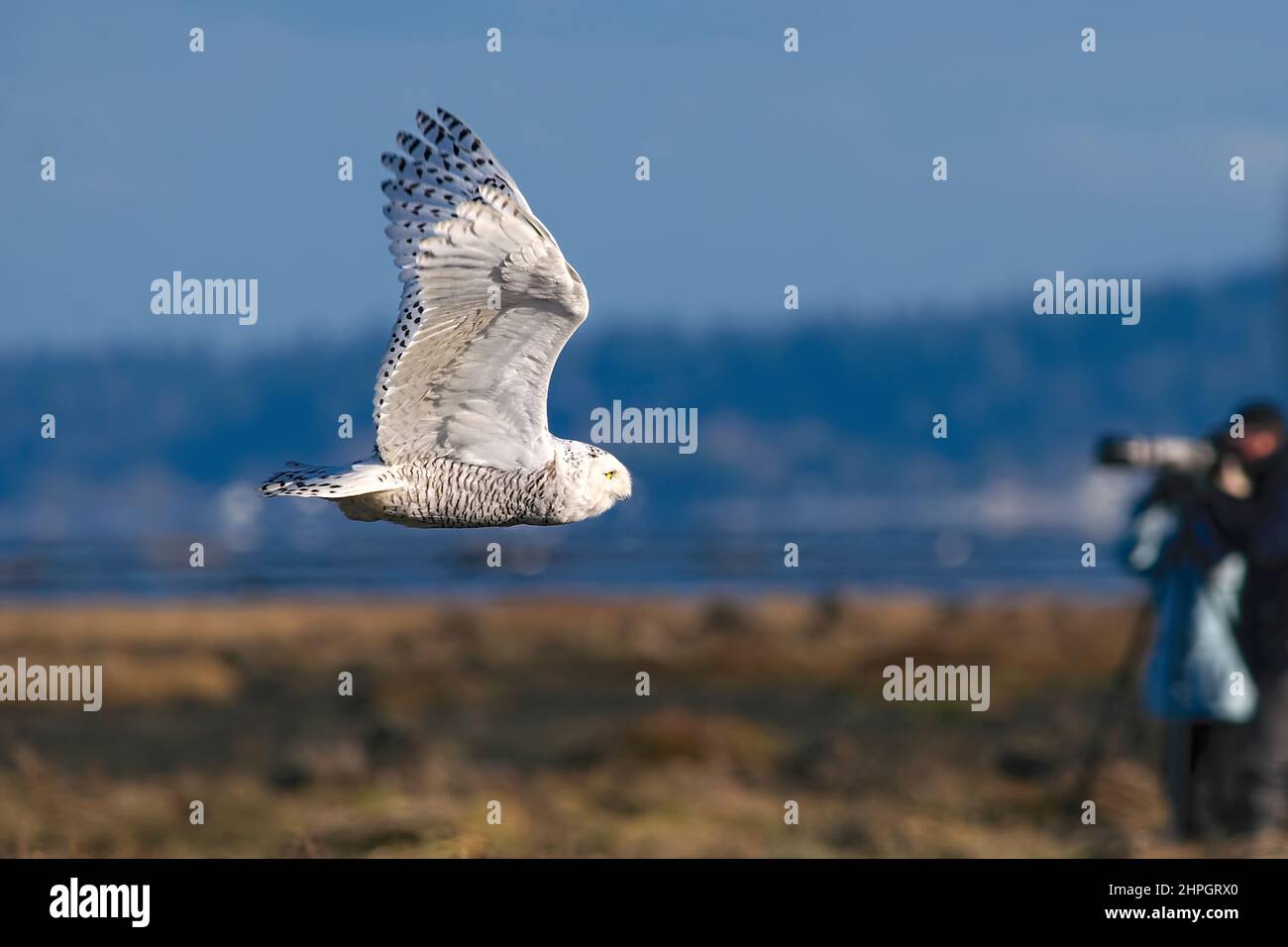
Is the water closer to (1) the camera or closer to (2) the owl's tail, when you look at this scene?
(1) the camera

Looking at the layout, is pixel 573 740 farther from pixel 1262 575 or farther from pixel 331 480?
pixel 331 480

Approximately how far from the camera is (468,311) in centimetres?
830

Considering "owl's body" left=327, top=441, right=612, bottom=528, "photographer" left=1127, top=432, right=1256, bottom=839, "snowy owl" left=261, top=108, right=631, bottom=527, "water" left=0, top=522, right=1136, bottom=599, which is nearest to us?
"snowy owl" left=261, top=108, right=631, bottom=527

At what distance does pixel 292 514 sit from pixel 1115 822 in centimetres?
10338

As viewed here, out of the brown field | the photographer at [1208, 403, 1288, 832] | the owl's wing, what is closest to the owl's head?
the owl's wing

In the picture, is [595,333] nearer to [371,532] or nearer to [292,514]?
[292,514]

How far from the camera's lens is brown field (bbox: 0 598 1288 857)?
16719 millimetres

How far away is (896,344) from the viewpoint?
587 feet

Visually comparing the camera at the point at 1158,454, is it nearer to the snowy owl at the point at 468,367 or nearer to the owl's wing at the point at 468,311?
the snowy owl at the point at 468,367

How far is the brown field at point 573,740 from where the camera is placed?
16.7m

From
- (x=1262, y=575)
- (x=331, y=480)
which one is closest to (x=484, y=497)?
Result: (x=331, y=480)

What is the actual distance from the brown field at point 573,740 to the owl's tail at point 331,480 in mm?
6098

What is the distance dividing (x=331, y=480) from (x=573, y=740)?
51.1ft

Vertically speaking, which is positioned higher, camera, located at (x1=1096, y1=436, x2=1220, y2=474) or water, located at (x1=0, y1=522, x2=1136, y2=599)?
water, located at (x1=0, y1=522, x2=1136, y2=599)
